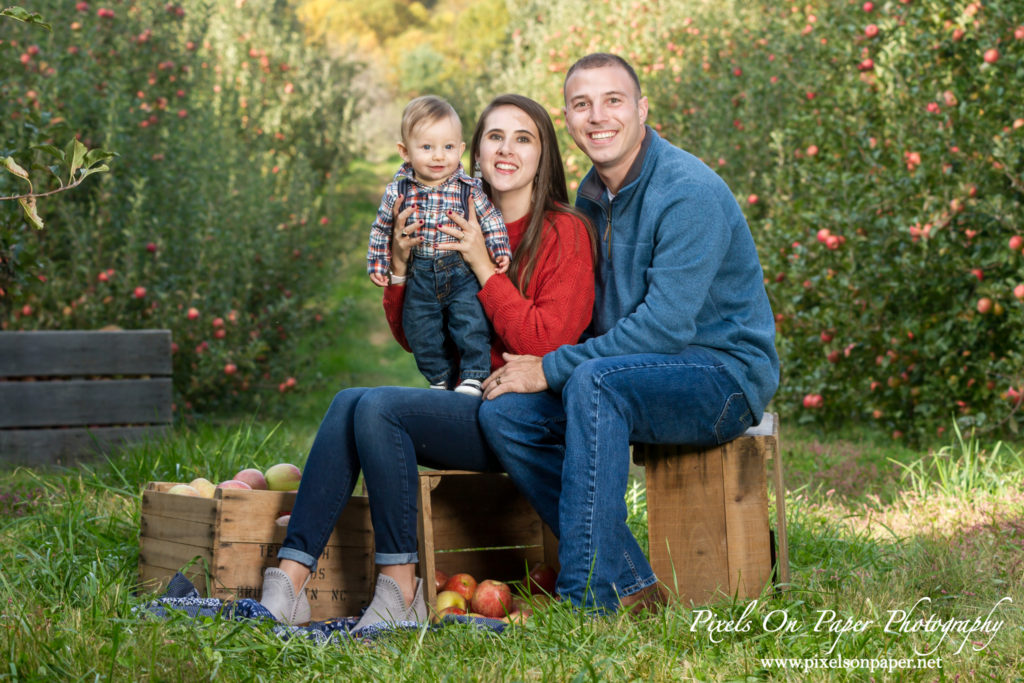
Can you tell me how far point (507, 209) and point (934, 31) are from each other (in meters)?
3.37

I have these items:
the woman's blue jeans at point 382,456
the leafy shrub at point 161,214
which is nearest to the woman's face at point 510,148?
the woman's blue jeans at point 382,456

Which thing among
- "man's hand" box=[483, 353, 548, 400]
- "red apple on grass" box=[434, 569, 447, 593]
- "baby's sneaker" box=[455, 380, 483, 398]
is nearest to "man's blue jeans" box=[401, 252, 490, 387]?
"baby's sneaker" box=[455, 380, 483, 398]

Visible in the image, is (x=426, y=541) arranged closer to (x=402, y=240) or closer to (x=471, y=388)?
(x=471, y=388)

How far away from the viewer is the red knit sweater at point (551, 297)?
307 centimetres

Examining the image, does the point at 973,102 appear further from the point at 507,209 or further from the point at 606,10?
the point at 606,10

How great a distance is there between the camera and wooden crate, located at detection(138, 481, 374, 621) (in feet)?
9.99

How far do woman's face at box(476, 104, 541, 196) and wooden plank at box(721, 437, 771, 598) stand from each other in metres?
1.09

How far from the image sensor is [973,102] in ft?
16.9

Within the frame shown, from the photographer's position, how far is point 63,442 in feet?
17.7

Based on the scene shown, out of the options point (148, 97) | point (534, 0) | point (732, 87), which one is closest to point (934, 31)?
point (732, 87)

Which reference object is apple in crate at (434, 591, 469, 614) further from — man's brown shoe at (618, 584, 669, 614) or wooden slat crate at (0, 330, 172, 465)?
wooden slat crate at (0, 330, 172, 465)

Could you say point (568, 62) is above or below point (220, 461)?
above

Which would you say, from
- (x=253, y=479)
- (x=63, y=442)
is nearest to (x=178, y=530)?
(x=253, y=479)

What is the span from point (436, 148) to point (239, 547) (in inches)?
54.7
